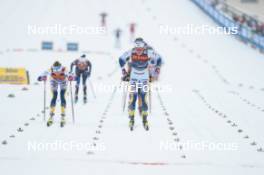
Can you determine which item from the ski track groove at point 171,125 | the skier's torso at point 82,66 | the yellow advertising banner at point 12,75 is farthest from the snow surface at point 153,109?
the skier's torso at point 82,66

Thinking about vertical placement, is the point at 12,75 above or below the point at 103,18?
below

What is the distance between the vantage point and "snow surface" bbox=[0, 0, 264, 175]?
816 cm

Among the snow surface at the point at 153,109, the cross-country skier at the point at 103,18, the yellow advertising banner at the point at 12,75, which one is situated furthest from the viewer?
the cross-country skier at the point at 103,18

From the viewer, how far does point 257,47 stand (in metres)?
26.9

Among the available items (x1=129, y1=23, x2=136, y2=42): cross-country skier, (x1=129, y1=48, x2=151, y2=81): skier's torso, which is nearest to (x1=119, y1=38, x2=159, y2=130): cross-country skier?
(x1=129, y1=48, x2=151, y2=81): skier's torso

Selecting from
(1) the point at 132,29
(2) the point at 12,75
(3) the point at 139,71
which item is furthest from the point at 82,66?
(1) the point at 132,29

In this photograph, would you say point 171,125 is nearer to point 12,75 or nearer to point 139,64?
point 139,64

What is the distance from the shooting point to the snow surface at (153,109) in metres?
8.16

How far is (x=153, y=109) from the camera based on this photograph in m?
13.6

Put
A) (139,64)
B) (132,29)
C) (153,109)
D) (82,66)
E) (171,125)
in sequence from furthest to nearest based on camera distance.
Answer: (132,29)
(82,66)
(153,109)
(171,125)
(139,64)

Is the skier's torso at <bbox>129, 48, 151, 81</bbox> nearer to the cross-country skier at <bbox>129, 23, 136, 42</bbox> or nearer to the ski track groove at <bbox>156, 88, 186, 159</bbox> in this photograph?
the ski track groove at <bbox>156, 88, 186, 159</bbox>

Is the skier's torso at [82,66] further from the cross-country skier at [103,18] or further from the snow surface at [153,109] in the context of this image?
the cross-country skier at [103,18]

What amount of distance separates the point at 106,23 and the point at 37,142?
23.6 m

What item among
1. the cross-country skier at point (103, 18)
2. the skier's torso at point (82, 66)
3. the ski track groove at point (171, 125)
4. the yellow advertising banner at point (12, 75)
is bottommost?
the ski track groove at point (171, 125)
